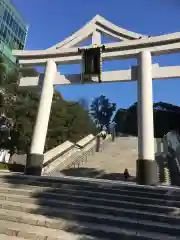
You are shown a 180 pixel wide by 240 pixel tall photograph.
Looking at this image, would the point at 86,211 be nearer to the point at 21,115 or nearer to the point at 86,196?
the point at 86,196

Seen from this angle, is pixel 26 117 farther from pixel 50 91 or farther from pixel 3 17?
pixel 3 17

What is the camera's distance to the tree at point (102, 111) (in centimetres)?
5975

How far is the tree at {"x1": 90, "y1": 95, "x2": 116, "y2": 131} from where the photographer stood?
196ft

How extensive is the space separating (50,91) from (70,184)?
541cm

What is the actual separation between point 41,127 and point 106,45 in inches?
196

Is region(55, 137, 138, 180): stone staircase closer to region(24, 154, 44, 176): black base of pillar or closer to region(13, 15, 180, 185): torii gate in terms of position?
region(24, 154, 44, 176): black base of pillar

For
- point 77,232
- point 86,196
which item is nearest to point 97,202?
point 86,196

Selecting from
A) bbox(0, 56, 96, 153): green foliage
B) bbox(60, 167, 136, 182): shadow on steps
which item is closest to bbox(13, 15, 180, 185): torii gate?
bbox(60, 167, 136, 182): shadow on steps

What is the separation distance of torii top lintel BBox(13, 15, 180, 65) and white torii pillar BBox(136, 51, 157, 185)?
544mm

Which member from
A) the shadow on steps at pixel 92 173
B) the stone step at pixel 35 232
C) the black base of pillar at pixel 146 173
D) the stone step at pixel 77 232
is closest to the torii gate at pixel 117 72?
the black base of pillar at pixel 146 173

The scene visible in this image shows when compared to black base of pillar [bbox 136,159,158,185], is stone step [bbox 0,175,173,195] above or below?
below

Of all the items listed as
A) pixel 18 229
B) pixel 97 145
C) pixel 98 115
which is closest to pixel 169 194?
pixel 18 229

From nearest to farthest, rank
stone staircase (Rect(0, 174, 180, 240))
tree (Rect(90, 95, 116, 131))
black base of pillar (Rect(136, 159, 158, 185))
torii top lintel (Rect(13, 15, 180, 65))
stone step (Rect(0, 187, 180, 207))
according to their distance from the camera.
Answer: stone staircase (Rect(0, 174, 180, 240)) < stone step (Rect(0, 187, 180, 207)) < black base of pillar (Rect(136, 159, 158, 185)) < torii top lintel (Rect(13, 15, 180, 65)) < tree (Rect(90, 95, 116, 131))

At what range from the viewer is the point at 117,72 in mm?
10953
